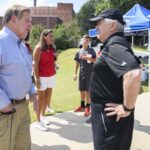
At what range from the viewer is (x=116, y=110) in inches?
137

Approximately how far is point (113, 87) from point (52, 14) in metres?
99.6

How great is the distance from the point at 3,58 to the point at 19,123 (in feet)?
2.49

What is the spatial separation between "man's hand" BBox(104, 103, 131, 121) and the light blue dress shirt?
0.97 m

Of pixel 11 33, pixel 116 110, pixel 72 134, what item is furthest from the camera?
pixel 72 134

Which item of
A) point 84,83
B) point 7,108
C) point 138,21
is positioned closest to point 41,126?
point 84,83

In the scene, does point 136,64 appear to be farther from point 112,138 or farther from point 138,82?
point 112,138

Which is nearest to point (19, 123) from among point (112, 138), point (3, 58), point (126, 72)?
point (3, 58)

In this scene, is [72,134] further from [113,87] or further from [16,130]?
[113,87]

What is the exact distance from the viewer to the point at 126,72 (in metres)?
3.29

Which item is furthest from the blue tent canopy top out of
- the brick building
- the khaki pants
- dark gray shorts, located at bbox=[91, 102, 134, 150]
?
the brick building

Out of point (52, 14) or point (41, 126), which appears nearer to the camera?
point (41, 126)

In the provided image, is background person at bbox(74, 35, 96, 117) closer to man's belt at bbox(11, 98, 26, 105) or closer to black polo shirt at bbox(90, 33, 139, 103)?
man's belt at bbox(11, 98, 26, 105)

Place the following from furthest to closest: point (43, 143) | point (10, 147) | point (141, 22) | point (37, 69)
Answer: point (141, 22) < point (37, 69) < point (43, 143) < point (10, 147)

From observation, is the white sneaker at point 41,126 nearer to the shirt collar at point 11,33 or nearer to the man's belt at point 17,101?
the man's belt at point 17,101
